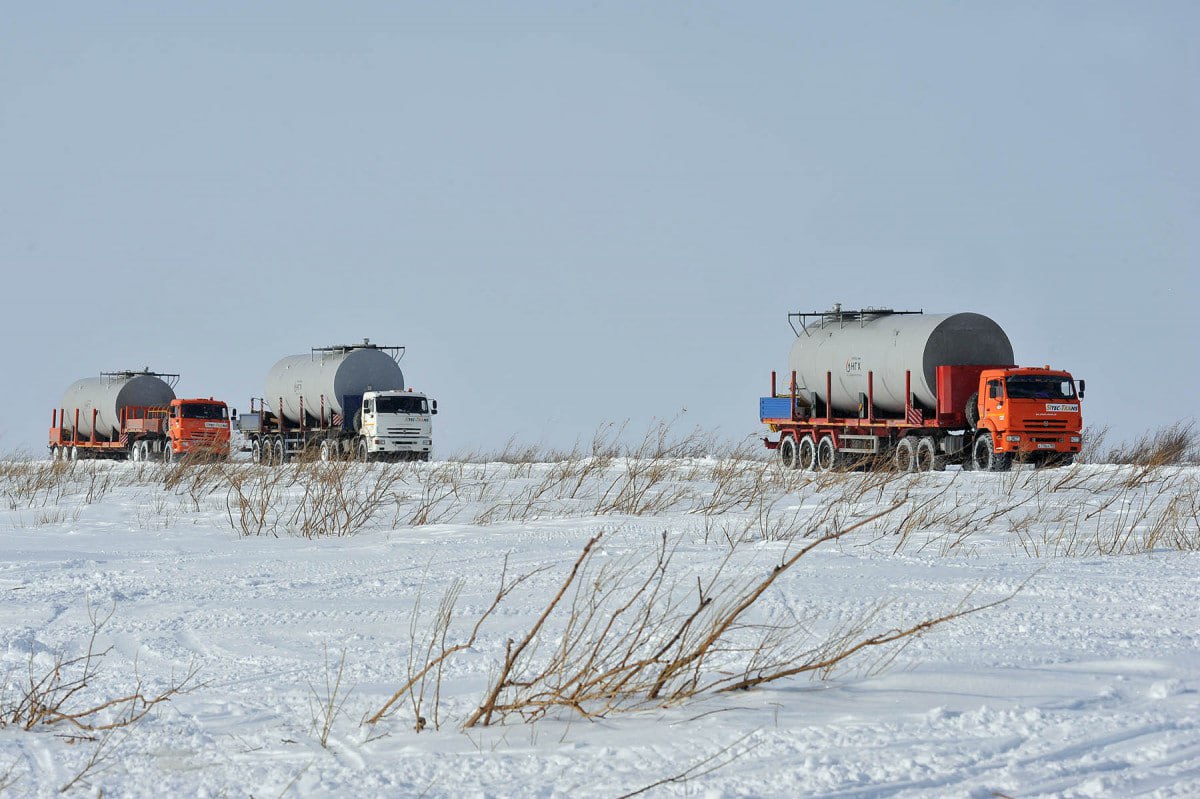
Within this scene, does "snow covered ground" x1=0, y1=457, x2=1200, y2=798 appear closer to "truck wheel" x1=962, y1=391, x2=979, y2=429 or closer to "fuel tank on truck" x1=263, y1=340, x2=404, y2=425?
"truck wheel" x1=962, y1=391, x2=979, y2=429

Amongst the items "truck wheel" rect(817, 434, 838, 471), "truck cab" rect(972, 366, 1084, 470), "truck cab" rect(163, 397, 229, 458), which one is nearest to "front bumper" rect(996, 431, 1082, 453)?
"truck cab" rect(972, 366, 1084, 470)

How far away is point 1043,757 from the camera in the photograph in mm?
3068

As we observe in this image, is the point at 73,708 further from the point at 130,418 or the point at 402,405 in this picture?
the point at 130,418

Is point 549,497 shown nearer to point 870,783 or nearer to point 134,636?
point 134,636

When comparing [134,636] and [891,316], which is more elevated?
[891,316]

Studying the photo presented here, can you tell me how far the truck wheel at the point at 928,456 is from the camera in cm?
2528

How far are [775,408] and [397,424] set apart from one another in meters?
10.3

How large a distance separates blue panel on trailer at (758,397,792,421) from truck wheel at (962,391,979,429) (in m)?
6.08

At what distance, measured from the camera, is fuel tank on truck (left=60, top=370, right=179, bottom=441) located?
44.1 meters

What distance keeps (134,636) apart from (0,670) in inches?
26.1

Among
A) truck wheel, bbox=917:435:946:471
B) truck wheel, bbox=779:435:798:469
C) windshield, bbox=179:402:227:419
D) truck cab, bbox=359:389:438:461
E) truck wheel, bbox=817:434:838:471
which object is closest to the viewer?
truck wheel, bbox=917:435:946:471

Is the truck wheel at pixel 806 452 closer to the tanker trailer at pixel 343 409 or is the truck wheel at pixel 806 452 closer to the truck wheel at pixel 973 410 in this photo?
the truck wheel at pixel 973 410

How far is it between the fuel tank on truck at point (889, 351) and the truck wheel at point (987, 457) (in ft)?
4.96

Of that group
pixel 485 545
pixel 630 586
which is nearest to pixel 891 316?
pixel 485 545
